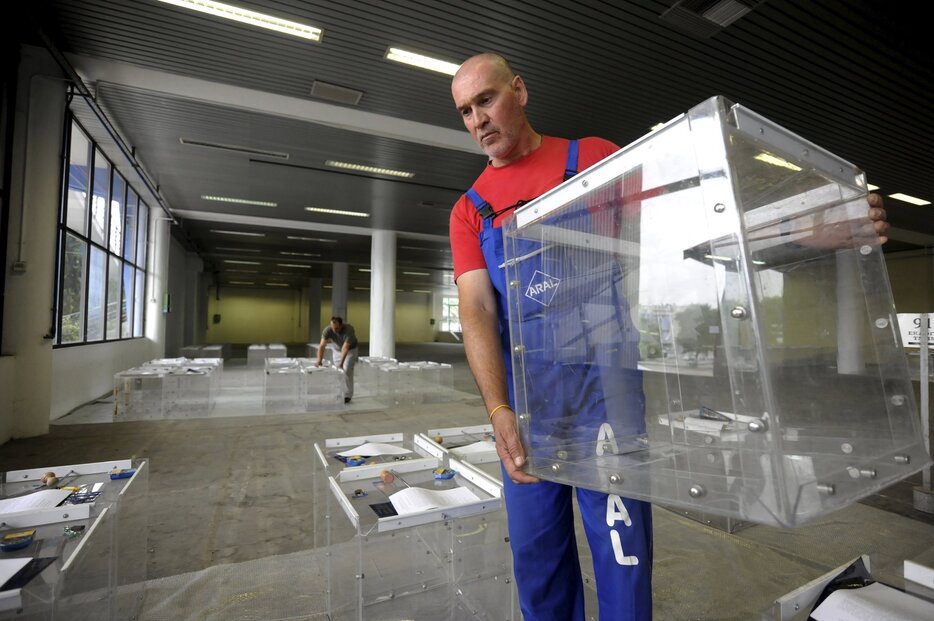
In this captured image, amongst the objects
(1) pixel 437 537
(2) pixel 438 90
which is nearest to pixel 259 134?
(2) pixel 438 90

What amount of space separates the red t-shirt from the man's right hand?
399mm

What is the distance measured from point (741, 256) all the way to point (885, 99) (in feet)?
25.2

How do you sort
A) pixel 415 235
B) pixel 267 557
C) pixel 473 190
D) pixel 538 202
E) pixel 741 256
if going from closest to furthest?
pixel 741 256, pixel 538 202, pixel 473 190, pixel 267 557, pixel 415 235

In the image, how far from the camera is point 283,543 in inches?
112

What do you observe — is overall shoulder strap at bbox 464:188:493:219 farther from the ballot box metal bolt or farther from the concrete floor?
the concrete floor

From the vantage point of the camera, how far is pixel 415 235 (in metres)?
14.2

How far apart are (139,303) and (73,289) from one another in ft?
15.5

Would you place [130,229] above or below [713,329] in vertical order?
above

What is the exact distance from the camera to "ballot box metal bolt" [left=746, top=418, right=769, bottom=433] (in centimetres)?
65

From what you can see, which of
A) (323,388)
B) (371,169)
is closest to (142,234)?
(371,169)

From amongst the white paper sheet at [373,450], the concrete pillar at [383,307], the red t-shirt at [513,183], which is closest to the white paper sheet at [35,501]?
the white paper sheet at [373,450]

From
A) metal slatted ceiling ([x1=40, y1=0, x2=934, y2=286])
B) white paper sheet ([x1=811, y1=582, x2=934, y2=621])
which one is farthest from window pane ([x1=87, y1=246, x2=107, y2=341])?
white paper sheet ([x1=811, y1=582, x2=934, y2=621])

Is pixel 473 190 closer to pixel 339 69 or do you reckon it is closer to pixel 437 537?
pixel 437 537

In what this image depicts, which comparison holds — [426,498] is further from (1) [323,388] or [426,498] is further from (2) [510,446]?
(1) [323,388]
